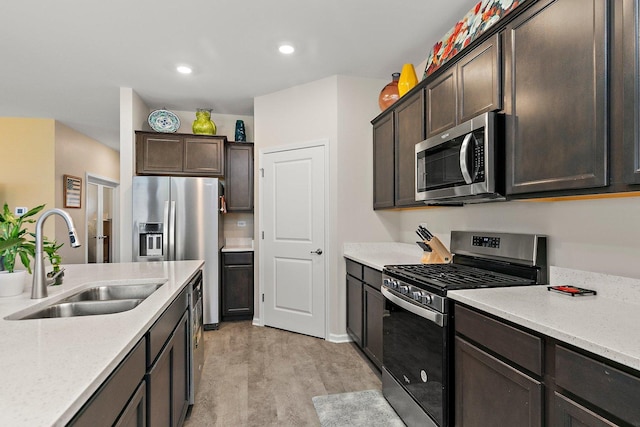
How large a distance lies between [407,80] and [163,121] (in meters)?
2.89

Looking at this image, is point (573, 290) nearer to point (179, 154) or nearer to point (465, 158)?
point (465, 158)

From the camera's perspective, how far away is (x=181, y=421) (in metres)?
1.94

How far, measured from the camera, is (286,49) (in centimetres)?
299

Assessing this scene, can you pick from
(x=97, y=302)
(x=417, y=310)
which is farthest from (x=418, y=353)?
(x=97, y=302)

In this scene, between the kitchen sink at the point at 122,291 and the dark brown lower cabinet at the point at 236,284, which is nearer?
the kitchen sink at the point at 122,291

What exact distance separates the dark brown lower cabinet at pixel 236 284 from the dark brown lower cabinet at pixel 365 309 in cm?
134

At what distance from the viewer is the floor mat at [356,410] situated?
2.10m

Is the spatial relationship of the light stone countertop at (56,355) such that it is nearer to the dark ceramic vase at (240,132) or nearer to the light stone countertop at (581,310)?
the light stone countertop at (581,310)

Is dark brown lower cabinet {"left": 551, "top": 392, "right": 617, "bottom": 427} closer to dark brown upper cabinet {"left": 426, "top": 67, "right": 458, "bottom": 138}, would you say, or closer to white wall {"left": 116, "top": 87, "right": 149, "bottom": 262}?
dark brown upper cabinet {"left": 426, "top": 67, "right": 458, "bottom": 138}

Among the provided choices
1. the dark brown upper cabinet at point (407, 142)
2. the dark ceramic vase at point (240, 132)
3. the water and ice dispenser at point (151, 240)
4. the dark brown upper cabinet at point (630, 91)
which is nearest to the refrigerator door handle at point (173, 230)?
the water and ice dispenser at point (151, 240)

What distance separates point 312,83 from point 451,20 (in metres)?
1.55

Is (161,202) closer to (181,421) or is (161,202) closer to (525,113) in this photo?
(181,421)

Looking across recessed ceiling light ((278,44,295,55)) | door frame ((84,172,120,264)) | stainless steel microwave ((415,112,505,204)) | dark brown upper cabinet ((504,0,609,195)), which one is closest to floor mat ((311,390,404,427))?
stainless steel microwave ((415,112,505,204))

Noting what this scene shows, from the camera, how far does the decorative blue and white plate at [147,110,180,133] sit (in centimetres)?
417
